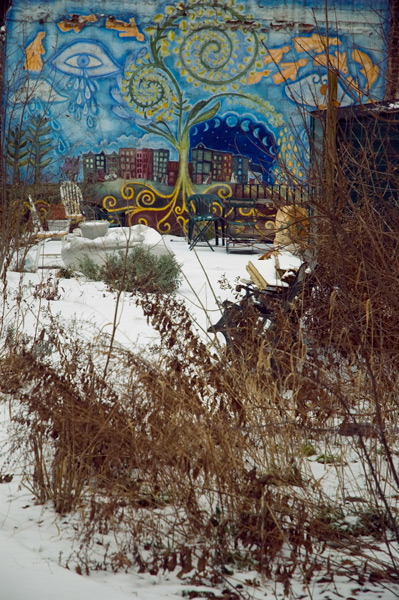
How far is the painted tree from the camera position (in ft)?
44.3

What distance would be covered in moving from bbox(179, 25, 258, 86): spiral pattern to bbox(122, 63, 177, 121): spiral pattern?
0.51m

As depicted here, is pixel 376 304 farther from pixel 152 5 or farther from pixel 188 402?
pixel 152 5

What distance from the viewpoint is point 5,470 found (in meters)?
3.24

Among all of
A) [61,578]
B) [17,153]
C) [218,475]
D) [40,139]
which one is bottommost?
[61,578]

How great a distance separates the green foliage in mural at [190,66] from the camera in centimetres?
1350

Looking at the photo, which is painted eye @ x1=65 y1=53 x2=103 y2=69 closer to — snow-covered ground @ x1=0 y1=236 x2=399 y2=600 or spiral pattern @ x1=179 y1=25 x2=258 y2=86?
spiral pattern @ x1=179 y1=25 x2=258 y2=86

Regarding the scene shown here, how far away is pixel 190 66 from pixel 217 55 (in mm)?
586

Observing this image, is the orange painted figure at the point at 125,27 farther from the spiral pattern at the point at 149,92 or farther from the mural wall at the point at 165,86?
the spiral pattern at the point at 149,92

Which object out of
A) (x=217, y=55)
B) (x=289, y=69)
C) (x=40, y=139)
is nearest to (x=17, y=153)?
(x=40, y=139)

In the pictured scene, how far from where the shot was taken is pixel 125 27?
13383mm

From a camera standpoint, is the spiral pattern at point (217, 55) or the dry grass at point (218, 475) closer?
the dry grass at point (218, 475)

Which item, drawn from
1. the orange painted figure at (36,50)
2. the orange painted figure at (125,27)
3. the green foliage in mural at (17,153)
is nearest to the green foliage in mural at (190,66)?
the orange painted figure at (125,27)

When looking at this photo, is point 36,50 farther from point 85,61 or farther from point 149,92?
point 149,92

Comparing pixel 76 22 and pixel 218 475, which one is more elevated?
pixel 76 22
